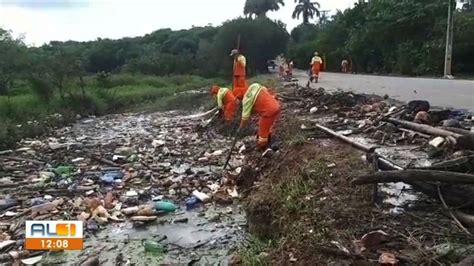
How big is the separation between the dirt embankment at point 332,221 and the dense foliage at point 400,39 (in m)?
23.9

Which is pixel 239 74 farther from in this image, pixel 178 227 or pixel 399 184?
pixel 399 184

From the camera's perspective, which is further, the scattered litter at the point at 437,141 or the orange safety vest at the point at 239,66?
the orange safety vest at the point at 239,66

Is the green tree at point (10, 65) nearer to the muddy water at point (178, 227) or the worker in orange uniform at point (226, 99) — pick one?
the muddy water at point (178, 227)

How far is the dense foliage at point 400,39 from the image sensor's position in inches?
1092

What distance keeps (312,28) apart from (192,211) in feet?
198

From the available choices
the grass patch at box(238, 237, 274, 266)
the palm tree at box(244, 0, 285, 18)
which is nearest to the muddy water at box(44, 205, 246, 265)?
the grass patch at box(238, 237, 274, 266)

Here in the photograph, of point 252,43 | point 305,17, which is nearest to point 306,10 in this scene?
point 305,17

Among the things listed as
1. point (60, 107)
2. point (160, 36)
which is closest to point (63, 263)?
A: point (60, 107)

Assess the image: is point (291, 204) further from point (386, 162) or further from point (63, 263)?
point (63, 263)

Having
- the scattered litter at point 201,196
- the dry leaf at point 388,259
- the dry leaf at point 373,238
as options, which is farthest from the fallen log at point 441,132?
the scattered litter at point 201,196

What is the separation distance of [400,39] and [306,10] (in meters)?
34.5

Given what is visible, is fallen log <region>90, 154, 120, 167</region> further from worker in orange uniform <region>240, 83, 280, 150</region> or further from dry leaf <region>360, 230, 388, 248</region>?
dry leaf <region>360, 230, 388, 248</region>

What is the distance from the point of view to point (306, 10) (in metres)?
66.9

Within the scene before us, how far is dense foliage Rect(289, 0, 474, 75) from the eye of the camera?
2773cm
